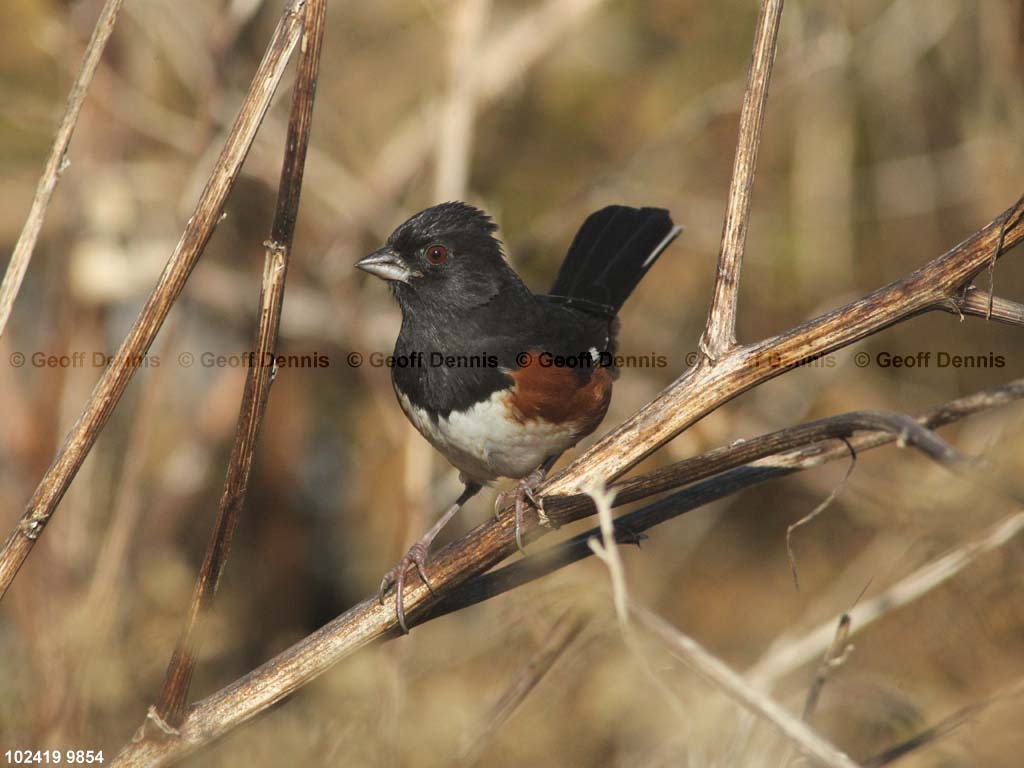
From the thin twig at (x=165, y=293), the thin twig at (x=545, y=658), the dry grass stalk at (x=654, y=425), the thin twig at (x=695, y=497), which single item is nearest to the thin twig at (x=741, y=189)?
the dry grass stalk at (x=654, y=425)

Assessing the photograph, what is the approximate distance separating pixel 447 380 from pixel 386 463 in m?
1.78

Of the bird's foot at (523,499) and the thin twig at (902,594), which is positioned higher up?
the bird's foot at (523,499)

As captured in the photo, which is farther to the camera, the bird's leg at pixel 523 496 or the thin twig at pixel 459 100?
the thin twig at pixel 459 100

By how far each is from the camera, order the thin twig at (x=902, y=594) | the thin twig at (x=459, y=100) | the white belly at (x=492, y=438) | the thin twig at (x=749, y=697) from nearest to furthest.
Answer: the thin twig at (x=749, y=697), the thin twig at (x=902, y=594), the white belly at (x=492, y=438), the thin twig at (x=459, y=100)

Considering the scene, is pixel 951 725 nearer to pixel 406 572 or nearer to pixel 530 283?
pixel 406 572

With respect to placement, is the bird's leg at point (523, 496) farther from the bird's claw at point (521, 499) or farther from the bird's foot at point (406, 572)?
the bird's foot at point (406, 572)

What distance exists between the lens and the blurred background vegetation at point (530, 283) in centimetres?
269

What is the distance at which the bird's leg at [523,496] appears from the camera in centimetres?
170

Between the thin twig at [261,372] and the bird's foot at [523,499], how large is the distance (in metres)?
0.46

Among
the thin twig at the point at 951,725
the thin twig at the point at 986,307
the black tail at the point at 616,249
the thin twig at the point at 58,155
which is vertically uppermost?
the black tail at the point at 616,249

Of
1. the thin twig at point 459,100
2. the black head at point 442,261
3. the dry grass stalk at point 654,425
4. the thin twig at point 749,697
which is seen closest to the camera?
the thin twig at point 749,697

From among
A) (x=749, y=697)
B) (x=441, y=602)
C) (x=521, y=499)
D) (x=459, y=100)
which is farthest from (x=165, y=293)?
(x=459, y=100)

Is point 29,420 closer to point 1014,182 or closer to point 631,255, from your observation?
point 631,255

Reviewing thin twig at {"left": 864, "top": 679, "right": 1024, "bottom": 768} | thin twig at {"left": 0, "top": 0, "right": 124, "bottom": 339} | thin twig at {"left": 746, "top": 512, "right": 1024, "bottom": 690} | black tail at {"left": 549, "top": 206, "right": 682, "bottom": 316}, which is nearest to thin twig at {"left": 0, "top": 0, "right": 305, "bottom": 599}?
thin twig at {"left": 0, "top": 0, "right": 124, "bottom": 339}
